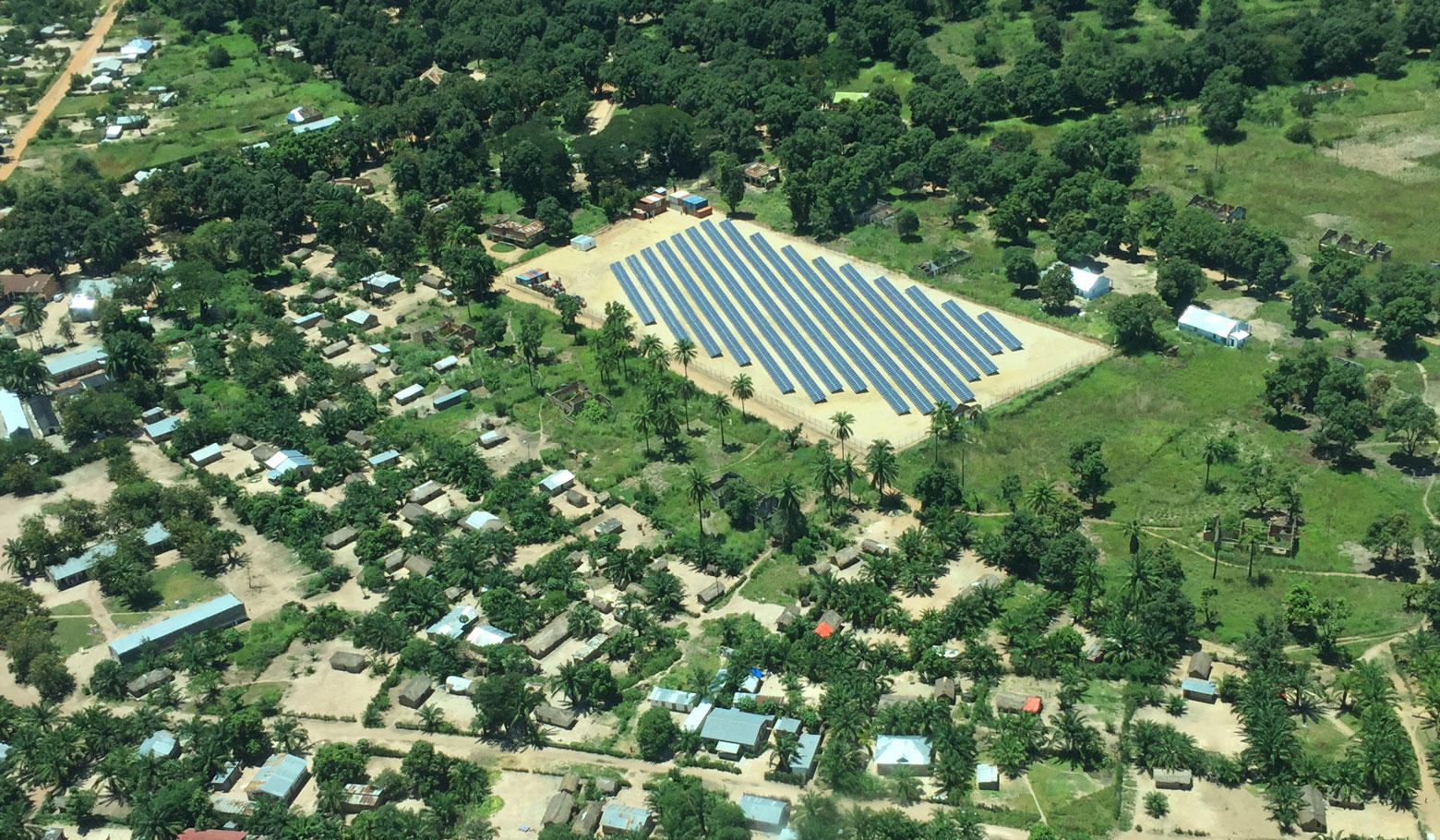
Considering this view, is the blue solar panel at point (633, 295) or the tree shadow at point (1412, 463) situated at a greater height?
the tree shadow at point (1412, 463)

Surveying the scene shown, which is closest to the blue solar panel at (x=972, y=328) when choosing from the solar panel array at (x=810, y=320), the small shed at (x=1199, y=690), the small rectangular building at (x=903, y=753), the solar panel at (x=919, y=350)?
the solar panel array at (x=810, y=320)

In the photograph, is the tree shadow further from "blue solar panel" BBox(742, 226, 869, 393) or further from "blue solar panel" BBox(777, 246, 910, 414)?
"blue solar panel" BBox(742, 226, 869, 393)

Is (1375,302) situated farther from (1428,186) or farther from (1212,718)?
(1212,718)

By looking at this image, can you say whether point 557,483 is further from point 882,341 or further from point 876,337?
point 876,337

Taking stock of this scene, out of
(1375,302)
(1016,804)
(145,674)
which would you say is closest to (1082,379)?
(1375,302)

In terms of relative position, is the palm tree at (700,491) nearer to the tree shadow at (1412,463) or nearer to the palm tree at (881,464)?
the palm tree at (881,464)

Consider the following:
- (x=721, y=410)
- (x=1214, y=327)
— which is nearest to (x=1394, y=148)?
(x=1214, y=327)

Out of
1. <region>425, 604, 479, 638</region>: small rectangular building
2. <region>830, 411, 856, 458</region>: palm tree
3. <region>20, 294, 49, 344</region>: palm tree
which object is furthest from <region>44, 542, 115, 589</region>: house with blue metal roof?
<region>830, 411, 856, 458</region>: palm tree
